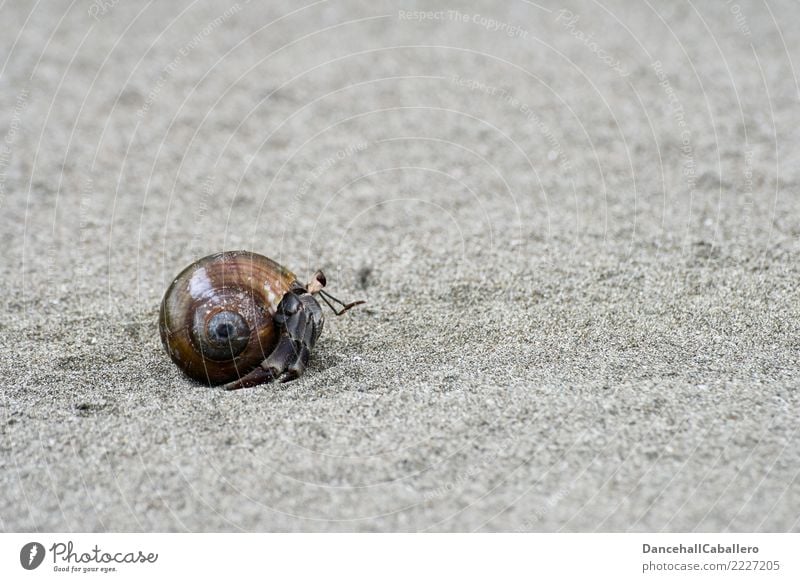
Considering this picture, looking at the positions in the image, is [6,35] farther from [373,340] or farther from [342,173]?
[373,340]

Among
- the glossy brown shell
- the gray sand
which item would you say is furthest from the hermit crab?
the gray sand

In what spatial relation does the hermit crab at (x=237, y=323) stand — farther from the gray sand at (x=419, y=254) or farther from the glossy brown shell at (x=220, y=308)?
the gray sand at (x=419, y=254)

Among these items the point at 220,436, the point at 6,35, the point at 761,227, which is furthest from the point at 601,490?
the point at 6,35

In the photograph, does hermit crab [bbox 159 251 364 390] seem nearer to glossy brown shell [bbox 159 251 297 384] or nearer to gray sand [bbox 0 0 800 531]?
glossy brown shell [bbox 159 251 297 384]

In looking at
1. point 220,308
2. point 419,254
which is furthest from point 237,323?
point 419,254

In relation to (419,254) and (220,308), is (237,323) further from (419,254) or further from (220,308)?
(419,254)
